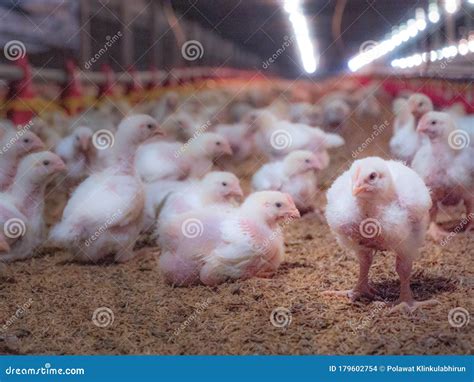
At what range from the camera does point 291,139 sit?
2729 mm

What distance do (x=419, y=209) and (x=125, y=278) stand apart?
1041 millimetres

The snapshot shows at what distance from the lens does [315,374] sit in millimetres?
2039

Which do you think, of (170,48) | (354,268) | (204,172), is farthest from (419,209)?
(170,48)

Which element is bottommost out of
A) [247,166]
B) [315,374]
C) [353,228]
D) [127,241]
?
[315,374]

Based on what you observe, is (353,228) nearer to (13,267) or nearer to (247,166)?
(247,166)

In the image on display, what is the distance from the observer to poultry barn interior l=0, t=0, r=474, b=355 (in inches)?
79.9
